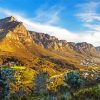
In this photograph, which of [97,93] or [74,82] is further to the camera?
[74,82]

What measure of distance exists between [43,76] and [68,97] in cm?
12096

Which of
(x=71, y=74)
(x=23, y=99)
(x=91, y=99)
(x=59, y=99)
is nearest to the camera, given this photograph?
(x=91, y=99)

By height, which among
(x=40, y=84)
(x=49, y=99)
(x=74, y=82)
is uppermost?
(x=49, y=99)

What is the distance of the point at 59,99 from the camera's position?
14688mm

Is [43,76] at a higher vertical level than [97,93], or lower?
lower

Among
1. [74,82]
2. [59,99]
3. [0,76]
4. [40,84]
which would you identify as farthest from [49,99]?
[40,84]

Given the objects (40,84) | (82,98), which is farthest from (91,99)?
(40,84)

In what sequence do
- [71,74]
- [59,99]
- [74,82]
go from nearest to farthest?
[59,99] → [74,82] → [71,74]

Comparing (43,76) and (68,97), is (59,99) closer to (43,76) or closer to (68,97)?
(68,97)

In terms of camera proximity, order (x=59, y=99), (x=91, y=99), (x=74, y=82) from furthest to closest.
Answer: (x=74, y=82), (x=59, y=99), (x=91, y=99)

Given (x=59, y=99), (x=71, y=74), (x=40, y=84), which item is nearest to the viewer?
(x=59, y=99)

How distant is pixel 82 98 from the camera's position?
1399cm

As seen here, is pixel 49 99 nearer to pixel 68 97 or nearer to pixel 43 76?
pixel 68 97

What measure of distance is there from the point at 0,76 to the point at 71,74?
101ft
